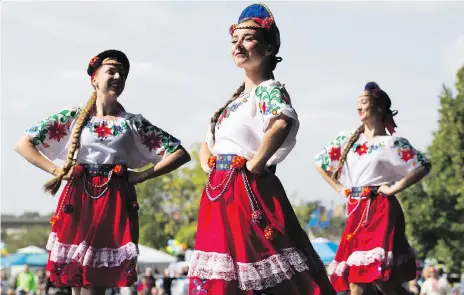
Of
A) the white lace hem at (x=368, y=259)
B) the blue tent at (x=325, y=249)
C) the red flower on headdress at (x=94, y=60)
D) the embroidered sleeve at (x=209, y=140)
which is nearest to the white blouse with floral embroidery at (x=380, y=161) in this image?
the white lace hem at (x=368, y=259)

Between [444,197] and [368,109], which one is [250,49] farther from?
[444,197]

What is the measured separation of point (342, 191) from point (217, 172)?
12.2ft

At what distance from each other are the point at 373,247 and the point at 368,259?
0.13m

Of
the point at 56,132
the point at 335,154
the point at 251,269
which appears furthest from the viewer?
the point at 335,154

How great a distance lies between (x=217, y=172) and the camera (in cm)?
541

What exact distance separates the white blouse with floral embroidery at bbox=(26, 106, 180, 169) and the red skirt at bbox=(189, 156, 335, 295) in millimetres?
1715

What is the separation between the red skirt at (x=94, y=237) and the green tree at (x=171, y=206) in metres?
47.3

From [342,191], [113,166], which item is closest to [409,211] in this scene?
[342,191]

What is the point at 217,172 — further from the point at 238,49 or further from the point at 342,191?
the point at 342,191

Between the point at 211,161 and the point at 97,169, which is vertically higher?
the point at 97,169

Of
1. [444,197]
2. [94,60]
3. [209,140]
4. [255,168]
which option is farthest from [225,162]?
[444,197]

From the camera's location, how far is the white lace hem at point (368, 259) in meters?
8.45

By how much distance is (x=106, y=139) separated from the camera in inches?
270

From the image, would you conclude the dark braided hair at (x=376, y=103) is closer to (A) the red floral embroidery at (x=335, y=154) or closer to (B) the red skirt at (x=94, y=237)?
(A) the red floral embroidery at (x=335, y=154)
